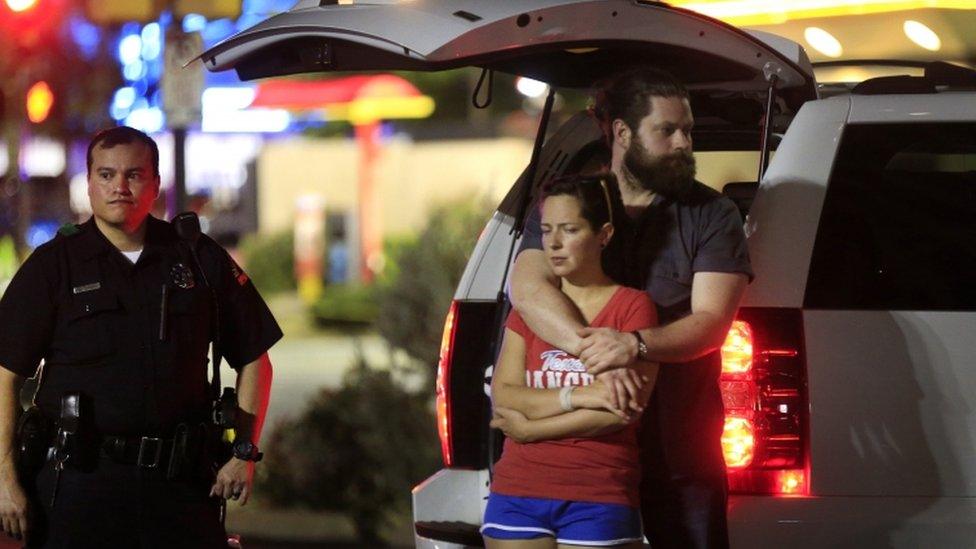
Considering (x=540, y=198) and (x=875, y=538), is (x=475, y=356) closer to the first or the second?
(x=540, y=198)

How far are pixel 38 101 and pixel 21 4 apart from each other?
110cm

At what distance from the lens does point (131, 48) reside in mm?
11711

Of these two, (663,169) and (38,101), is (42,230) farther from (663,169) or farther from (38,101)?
(663,169)

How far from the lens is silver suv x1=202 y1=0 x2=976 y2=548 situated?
4.02 meters

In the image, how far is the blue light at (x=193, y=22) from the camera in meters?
9.12

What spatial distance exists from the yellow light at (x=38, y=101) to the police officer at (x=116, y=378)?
752 cm

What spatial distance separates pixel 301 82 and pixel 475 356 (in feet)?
75.1

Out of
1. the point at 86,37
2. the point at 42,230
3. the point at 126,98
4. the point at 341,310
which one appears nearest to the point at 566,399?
the point at 126,98

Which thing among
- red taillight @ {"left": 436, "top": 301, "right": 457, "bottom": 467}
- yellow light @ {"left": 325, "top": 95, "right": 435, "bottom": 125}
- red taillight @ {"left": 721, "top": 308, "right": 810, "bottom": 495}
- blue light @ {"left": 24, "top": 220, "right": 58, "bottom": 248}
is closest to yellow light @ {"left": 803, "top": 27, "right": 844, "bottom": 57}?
red taillight @ {"left": 436, "top": 301, "right": 457, "bottom": 467}

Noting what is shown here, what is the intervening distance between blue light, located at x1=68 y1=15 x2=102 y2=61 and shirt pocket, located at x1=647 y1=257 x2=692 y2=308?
9.85 m

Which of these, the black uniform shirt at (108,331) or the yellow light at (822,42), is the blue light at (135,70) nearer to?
the yellow light at (822,42)

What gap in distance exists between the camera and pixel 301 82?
1078 inches

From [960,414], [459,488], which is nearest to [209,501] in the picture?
[459,488]

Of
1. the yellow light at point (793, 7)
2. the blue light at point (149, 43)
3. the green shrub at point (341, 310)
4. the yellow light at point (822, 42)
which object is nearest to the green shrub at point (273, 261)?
the green shrub at point (341, 310)
